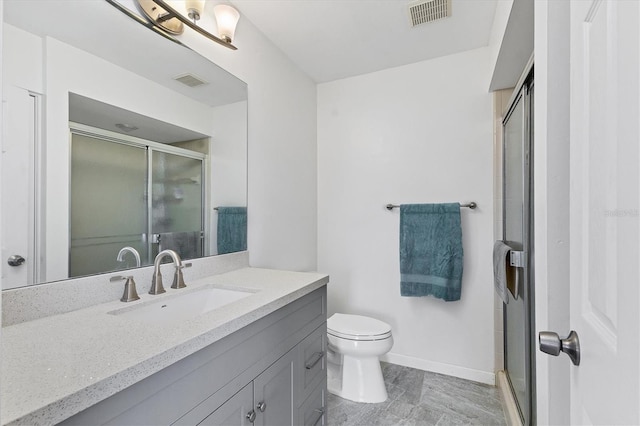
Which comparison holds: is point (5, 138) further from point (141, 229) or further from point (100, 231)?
point (141, 229)

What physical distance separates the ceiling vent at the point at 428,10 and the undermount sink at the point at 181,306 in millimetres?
1747

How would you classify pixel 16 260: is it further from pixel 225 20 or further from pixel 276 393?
pixel 225 20

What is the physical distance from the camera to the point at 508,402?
68.8 inches

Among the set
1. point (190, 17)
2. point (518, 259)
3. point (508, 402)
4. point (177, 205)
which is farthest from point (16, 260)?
point (508, 402)

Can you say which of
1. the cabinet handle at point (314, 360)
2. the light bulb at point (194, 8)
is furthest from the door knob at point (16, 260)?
the light bulb at point (194, 8)

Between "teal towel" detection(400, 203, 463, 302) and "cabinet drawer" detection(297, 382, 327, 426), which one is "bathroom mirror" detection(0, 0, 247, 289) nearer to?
"cabinet drawer" detection(297, 382, 327, 426)

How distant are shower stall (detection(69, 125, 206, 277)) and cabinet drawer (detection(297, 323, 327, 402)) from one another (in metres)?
0.68

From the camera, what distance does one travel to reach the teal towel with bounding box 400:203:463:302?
212 centimetres

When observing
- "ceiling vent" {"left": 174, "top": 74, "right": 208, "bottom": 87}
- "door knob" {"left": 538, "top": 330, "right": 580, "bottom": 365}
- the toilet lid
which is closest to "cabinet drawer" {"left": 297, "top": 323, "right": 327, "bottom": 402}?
the toilet lid

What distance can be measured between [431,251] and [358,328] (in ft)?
2.45

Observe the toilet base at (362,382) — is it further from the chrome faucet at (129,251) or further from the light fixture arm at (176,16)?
the light fixture arm at (176,16)

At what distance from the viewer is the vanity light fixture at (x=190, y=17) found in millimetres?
1303
